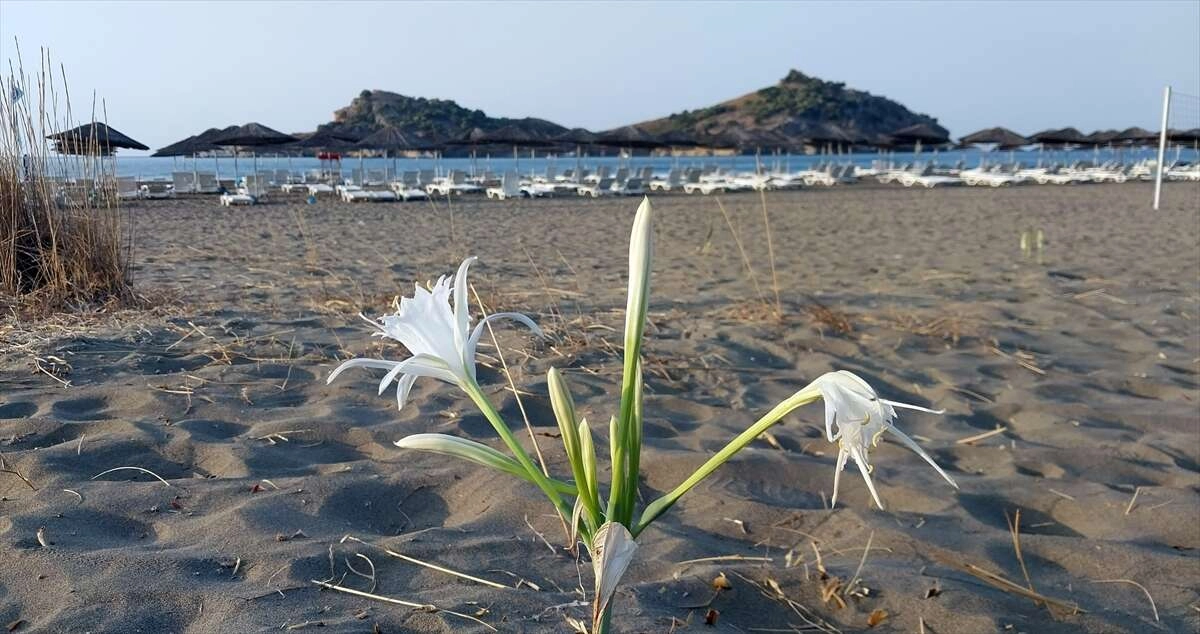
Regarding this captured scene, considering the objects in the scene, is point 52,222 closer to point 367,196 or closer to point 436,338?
point 436,338

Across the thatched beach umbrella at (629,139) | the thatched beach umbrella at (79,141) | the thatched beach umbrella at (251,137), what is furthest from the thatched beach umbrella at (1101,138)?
the thatched beach umbrella at (79,141)

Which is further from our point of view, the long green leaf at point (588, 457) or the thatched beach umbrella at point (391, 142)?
the thatched beach umbrella at point (391, 142)

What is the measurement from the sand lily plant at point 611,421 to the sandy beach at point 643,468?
0.74m

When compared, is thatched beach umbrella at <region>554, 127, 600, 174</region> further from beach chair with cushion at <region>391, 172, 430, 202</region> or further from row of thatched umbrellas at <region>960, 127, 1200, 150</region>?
row of thatched umbrellas at <region>960, 127, 1200, 150</region>

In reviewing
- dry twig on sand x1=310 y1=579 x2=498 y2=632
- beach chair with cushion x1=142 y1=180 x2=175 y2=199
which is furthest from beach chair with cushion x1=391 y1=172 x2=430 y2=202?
dry twig on sand x1=310 y1=579 x2=498 y2=632

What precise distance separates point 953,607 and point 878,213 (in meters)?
12.7

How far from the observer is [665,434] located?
2.94 meters

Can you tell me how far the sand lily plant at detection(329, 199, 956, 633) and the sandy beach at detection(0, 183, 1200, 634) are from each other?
74 cm

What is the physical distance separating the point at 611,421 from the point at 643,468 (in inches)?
65.0

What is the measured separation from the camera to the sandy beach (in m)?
1.75

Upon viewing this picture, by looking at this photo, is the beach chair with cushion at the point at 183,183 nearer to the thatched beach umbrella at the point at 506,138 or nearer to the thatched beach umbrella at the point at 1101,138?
the thatched beach umbrella at the point at 506,138

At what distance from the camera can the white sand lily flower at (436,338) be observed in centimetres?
100

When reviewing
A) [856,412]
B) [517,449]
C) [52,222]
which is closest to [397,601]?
[517,449]

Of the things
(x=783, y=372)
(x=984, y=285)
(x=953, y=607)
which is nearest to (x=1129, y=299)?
(x=984, y=285)
